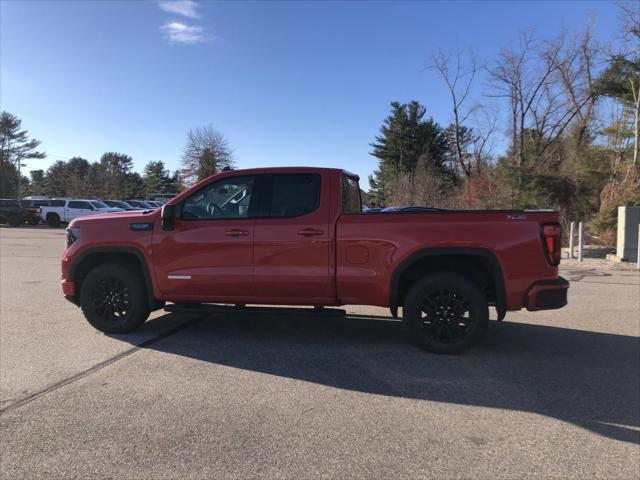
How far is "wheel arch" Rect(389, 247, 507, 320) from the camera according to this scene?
517 centimetres

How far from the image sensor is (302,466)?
3.17 metres

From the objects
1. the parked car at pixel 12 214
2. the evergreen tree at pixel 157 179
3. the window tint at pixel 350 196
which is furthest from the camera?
the evergreen tree at pixel 157 179

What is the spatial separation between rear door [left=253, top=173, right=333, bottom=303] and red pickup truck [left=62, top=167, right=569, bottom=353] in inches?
0.5

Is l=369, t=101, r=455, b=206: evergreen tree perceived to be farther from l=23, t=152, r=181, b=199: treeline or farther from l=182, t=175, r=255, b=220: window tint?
l=182, t=175, r=255, b=220: window tint

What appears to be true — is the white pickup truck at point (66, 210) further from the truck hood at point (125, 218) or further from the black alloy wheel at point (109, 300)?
the black alloy wheel at point (109, 300)

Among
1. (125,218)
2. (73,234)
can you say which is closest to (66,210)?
(73,234)

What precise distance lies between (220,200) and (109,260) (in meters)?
1.65

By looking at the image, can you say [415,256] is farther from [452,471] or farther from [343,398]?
[452,471]

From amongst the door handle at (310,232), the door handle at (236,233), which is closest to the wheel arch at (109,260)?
the door handle at (236,233)

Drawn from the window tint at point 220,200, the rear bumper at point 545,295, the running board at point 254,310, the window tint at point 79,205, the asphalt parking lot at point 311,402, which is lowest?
the asphalt parking lot at point 311,402

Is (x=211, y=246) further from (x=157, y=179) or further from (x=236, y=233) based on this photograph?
(x=157, y=179)

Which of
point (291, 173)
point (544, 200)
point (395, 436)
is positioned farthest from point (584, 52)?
point (395, 436)

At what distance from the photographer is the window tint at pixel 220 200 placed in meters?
5.80

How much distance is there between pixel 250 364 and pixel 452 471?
98.1 inches
